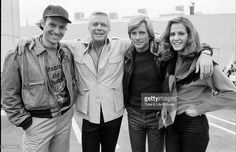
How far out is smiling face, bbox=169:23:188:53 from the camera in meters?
2.10

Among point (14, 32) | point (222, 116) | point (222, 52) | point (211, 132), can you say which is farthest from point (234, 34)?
point (14, 32)

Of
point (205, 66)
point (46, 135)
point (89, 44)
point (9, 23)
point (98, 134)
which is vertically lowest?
point (98, 134)

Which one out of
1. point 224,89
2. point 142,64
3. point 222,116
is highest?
point 142,64

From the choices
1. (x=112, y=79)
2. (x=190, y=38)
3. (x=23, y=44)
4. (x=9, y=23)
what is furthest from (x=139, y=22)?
(x=9, y=23)

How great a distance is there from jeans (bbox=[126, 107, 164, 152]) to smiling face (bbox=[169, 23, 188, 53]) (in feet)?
2.85

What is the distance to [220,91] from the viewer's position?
6.75ft

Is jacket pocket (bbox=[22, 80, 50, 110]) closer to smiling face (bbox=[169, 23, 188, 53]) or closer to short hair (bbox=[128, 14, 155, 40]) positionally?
short hair (bbox=[128, 14, 155, 40])

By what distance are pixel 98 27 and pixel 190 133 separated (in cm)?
151

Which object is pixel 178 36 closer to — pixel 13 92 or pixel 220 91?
pixel 220 91

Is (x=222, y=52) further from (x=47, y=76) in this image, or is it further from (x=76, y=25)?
(x=47, y=76)

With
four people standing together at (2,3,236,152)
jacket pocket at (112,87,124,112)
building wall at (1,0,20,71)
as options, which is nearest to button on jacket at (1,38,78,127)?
four people standing together at (2,3,236,152)

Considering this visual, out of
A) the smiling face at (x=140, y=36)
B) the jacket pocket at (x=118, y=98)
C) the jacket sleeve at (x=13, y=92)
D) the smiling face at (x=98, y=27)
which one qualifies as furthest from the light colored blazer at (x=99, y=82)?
the jacket sleeve at (x=13, y=92)

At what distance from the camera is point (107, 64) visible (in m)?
2.54

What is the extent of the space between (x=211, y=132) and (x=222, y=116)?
6.93 ft
